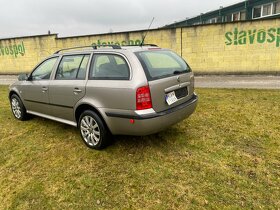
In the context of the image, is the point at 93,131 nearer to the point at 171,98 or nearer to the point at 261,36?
the point at 171,98

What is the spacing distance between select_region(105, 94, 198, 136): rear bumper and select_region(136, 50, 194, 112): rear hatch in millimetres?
102

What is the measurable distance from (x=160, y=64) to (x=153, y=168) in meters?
1.56

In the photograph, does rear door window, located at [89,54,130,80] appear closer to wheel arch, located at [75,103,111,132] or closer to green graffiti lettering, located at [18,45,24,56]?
wheel arch, located at [75,103,111,132]

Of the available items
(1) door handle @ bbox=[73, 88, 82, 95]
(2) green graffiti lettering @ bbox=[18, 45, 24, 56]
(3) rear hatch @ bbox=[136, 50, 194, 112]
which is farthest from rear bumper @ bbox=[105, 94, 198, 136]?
(2) green graffiti lettering @ bbox=[18, 45, 24, 56]

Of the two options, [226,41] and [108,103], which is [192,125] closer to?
[108,103]

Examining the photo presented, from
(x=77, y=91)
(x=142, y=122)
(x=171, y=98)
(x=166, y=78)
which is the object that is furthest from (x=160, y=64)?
(x=77, y=91)

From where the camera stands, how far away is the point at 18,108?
530cm

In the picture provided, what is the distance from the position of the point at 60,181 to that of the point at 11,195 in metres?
0.57

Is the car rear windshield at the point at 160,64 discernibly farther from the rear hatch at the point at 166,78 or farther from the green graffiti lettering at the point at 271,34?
the green graffiti lettering at the point at 271,34

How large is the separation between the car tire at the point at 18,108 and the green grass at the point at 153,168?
1.56 ft

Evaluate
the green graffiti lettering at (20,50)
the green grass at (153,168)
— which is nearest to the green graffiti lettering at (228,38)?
the green grass at (153,168)

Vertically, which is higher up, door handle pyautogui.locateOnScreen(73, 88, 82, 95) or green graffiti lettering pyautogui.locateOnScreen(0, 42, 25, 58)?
green graffiti lettering pyautogui.locateOnScreen(0, 42, 25, 58)

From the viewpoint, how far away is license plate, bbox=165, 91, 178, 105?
10.9 ft

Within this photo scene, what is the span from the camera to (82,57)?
153 inches
